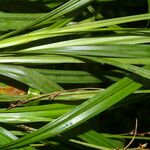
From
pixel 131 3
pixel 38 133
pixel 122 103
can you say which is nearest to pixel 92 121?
pixel 122 103

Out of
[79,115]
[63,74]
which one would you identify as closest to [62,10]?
[63,74]

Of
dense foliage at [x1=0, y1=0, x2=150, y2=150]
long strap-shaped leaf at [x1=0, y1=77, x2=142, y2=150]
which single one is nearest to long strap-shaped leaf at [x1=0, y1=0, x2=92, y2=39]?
dense foliage at [x1=0, y1=0, x2=150, y2=150]

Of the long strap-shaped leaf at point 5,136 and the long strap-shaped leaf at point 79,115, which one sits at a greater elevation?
the long strap-shaped leaf at point 79,115

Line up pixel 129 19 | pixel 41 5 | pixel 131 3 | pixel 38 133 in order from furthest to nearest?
pixel 131 3, pixel 41 5, pixel 129 19, pixel 38 133

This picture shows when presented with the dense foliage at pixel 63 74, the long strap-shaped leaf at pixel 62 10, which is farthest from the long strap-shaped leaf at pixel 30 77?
the long strap-shaped leaf at pixel 62 10

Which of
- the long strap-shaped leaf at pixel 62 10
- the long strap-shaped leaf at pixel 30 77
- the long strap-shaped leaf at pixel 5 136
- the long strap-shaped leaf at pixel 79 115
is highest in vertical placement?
the long strap-shaped leaf at pixel 62 10

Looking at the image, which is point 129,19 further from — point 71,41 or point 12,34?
point 12,34

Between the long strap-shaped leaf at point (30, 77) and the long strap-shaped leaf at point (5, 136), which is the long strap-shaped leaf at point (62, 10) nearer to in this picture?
the long strap-shaped leaf at point (30, 77)

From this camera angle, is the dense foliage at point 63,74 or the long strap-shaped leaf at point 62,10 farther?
the long strap-shaped leaf at point 62,10
